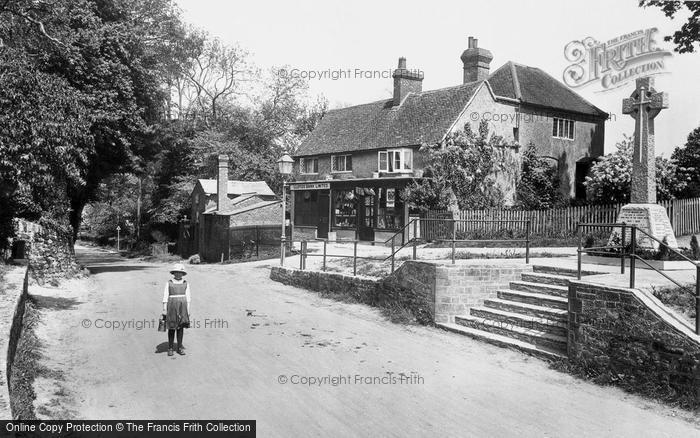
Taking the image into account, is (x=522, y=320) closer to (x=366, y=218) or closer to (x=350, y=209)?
(x=366, y=218)

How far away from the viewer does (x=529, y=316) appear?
10531mm

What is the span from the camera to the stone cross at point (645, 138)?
41.2 feet

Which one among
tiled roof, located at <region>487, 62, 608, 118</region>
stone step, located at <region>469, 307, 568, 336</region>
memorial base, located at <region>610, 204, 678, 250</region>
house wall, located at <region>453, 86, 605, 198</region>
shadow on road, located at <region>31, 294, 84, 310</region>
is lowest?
shadow on road, located at <region>31, 294, 84, 310</region>

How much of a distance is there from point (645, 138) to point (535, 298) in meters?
4.99

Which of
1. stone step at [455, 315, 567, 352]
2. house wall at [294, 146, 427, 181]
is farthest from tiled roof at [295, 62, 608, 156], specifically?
stone step at [455, 315, 567, 352]

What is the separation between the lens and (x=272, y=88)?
52406 mm

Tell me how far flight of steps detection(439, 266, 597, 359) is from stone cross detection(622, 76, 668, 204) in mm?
2931

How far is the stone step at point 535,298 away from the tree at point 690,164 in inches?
592

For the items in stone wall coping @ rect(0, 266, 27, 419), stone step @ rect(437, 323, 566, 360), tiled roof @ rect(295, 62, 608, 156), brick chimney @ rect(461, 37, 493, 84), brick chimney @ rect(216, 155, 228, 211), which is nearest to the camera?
stone wall coping @ rect(0, 266, 27, 419)

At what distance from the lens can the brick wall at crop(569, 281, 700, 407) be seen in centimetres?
723

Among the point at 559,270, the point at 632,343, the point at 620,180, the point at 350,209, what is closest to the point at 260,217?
the point at 350,209

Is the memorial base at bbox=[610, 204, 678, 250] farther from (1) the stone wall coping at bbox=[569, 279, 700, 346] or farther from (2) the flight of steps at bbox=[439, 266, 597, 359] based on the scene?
(1) the stone wall coping at bbox=[569, 279, 700, 346]

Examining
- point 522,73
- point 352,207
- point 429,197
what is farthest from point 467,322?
point 522,73

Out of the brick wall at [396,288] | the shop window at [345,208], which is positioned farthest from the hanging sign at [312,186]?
the brick wall at [396,288]
